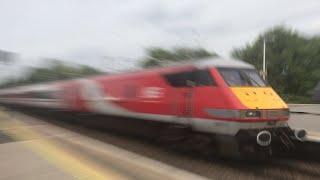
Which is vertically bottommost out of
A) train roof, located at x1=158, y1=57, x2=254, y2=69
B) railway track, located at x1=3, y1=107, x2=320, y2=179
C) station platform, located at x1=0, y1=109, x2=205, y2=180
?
railway track, located at x1=3, y1=107, x2=320, y2=179

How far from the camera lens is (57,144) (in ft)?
37.2

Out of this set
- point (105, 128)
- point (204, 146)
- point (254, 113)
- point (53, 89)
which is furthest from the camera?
point (53, 89)

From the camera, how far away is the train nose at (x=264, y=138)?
9602 mm

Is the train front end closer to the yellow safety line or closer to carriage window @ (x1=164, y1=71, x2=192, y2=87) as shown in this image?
carriage window @ (x1=164, y1=71, x2=192, y2=87)

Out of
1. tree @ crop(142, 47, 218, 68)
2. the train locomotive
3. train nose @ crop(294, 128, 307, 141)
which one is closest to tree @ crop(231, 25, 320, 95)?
tree @ crop(142, 47, 218, 68)

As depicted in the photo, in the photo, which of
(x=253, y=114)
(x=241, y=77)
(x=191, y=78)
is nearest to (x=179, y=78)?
(x=191, y=78)

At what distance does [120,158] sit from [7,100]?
36845mm

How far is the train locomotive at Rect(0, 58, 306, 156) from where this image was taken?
9.72m

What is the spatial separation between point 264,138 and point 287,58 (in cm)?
5418

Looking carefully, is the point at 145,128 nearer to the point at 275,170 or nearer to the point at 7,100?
the point at 275,170

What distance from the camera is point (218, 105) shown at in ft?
33.2

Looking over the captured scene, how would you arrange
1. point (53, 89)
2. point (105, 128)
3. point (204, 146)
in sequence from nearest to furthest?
point (204, 146), point (105, 128), point (53, 89)

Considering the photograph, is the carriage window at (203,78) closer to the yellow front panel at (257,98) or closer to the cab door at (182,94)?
the cab door at (182,94)

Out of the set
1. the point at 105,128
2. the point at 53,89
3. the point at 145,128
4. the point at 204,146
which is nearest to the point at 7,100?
the point at 53,89
